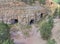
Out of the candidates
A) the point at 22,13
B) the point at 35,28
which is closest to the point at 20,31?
the point at 35,28

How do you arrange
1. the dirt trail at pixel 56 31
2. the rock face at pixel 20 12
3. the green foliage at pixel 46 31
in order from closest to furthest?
the dirt trail at pixel 56 31, the green foliage at pixel 46 31, the rock face at pixel 20 12

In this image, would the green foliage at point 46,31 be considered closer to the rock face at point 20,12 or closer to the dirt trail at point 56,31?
the dirt trail at point 56,31

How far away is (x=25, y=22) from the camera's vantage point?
11273 millimetres

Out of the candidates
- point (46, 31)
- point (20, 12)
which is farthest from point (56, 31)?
point (20, 12)

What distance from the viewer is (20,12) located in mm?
11445

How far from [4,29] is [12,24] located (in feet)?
9.42

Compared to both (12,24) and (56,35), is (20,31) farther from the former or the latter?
(56,35)

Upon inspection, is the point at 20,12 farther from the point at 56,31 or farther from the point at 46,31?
the point at 46,31

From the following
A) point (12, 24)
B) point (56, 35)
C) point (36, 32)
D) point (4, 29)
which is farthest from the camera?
point (12, 24)

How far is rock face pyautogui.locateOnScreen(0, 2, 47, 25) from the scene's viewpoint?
11380mm

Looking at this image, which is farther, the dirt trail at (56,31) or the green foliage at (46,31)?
the green foliage at (46,31)

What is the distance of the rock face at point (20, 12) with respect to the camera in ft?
37.3

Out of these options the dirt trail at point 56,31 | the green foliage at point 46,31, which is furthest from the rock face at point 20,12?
the green foliage at point 46,31

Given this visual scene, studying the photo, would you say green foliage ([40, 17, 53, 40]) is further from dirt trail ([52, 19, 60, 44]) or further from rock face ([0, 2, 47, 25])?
rock face ([0, 2, 47, 25])
